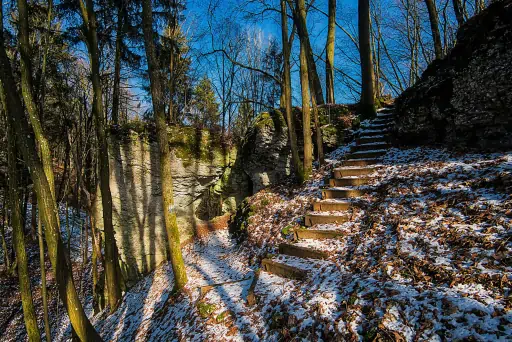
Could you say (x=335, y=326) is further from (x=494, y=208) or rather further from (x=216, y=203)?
(x=216, y=203)

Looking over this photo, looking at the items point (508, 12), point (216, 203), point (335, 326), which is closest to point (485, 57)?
point (508, 12)

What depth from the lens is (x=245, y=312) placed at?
3.96 meters

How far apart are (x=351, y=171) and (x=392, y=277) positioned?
425 cm

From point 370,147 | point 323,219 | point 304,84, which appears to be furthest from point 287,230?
point 304,84

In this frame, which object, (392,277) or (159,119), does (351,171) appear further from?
(159,119)

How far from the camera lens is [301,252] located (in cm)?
494

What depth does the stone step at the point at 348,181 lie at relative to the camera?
6484 mm

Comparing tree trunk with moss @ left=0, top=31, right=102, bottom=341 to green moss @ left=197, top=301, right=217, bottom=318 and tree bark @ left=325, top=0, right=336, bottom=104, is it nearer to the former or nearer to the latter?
green moss @ left=197, top=301, right=217, bottom=318

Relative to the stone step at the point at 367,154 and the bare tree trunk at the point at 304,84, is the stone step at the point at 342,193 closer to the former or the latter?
the bare tree trunk at the point at 304,84

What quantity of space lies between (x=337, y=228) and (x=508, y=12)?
6.29 metres

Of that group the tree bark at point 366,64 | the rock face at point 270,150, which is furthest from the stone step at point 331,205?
the tree bark at point 366,64

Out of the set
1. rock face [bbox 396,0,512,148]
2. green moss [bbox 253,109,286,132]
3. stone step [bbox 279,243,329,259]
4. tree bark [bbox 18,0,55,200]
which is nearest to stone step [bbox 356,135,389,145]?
rock face [bbox 396,0,512,148]

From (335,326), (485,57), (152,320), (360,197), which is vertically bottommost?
(152,320)

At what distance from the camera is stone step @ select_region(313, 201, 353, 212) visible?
228 inches
